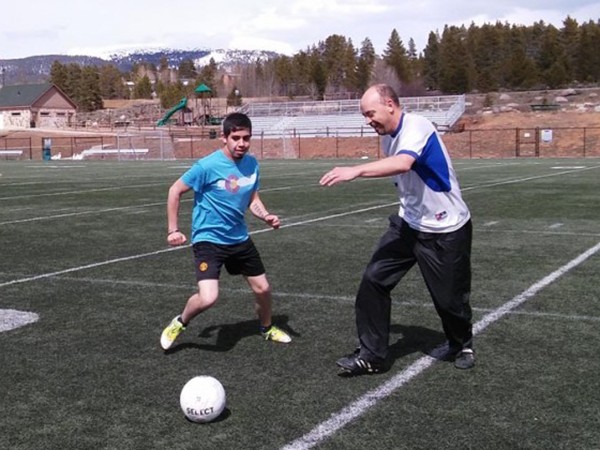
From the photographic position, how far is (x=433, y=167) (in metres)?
5.20

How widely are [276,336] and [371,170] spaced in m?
2.09

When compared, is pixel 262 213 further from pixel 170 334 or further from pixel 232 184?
pixel 170 334

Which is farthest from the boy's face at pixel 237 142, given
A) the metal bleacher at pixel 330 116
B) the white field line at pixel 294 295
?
the metal bleacher at pixel 330 116

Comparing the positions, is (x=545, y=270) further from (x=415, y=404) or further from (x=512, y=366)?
(x=415, y=404)

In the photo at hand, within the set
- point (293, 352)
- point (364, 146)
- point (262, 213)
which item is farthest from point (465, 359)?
point (364, 146)

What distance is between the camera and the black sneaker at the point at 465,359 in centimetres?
557

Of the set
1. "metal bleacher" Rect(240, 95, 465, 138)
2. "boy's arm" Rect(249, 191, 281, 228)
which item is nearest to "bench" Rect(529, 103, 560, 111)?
"metal bleacher" Rect(240, 95, 465, 138)

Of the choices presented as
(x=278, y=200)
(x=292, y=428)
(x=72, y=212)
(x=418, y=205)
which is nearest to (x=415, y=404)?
(x=292, y=428)

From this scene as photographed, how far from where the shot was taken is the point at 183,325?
20.1ft

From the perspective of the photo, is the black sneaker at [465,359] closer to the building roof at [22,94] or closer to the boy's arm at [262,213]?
the boy's arm at [262,213]

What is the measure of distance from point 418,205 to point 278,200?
1326 cm

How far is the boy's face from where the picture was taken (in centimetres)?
578

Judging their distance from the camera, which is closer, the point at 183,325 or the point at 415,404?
the point at 415,404

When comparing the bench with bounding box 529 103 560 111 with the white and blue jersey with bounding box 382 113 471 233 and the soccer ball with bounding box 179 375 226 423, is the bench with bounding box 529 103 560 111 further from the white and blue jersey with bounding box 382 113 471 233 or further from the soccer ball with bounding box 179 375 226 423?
the soccer ball with bounding box 179 375 226 423
